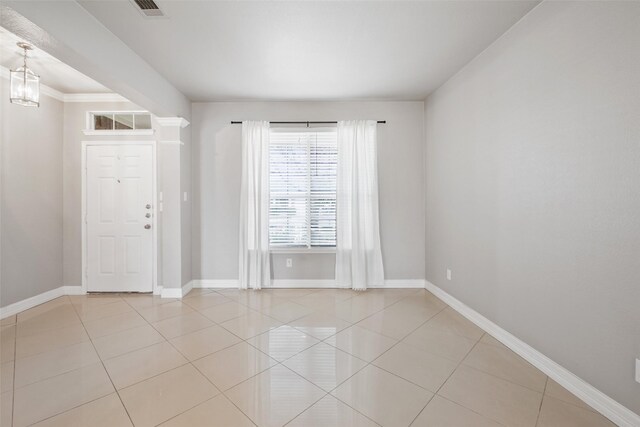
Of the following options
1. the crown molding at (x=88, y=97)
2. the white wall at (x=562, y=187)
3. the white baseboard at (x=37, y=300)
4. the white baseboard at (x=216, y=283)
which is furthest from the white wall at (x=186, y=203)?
the white wall at (x=562, y=187)

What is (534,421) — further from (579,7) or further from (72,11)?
(72,11)

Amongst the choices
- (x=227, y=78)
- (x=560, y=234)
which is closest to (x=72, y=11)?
(x=227, y=78)

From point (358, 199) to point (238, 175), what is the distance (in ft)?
5.95

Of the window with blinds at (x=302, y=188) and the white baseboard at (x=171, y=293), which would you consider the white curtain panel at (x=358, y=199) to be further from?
the white baseboard at (x=171, y=293)

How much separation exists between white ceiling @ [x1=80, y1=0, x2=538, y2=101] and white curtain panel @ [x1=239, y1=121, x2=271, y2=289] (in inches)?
25.3

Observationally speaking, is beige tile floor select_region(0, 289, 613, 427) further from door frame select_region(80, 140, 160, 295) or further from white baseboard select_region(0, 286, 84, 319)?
door frame select_region(80, 140, 160, 295)

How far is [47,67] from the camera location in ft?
9.09

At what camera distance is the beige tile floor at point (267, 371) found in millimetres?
1485

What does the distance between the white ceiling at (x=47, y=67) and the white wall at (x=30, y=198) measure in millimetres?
270

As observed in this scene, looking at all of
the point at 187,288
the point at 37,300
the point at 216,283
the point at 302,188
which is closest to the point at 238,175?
the point at 302,188

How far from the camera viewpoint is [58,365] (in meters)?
1.96

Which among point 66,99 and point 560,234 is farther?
point 66,99

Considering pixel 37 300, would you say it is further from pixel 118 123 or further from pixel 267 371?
pixel 267 371

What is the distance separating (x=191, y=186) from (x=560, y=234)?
13.5ft
